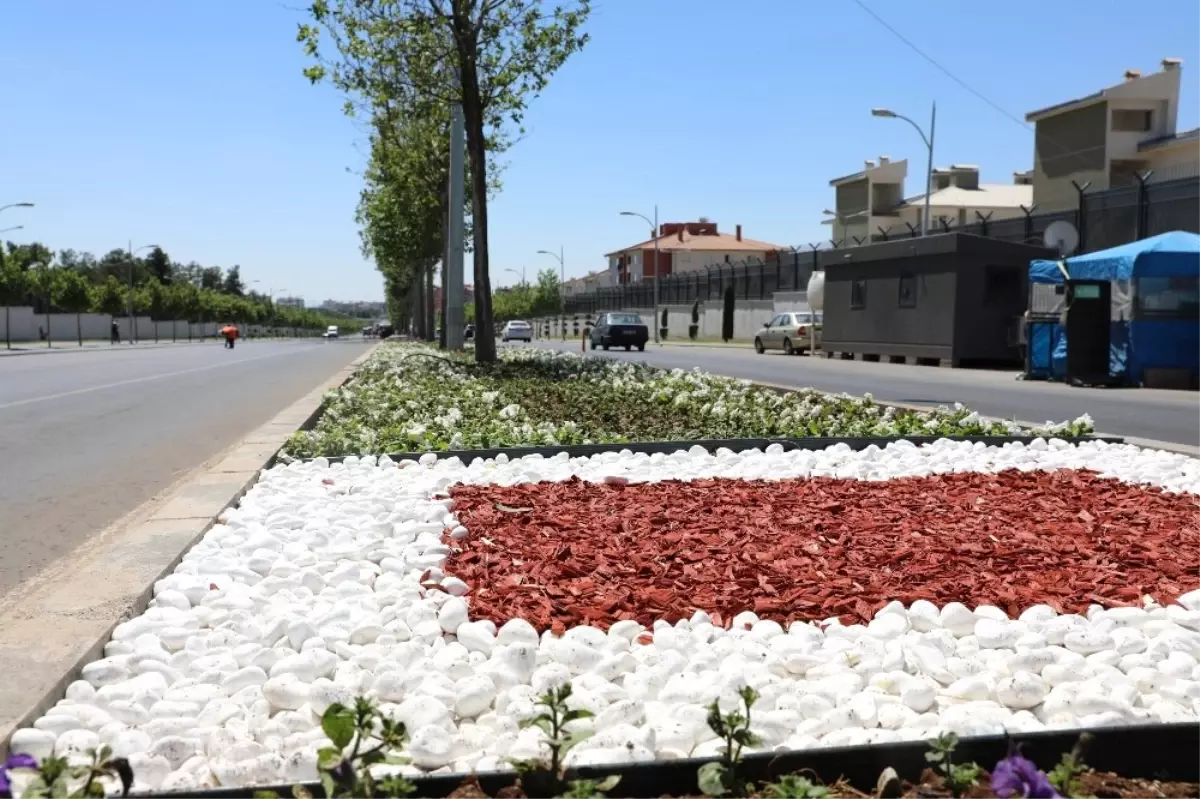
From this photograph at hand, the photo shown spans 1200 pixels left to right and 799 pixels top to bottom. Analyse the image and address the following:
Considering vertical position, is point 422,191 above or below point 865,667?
above

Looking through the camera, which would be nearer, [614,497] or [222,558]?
[222,558]

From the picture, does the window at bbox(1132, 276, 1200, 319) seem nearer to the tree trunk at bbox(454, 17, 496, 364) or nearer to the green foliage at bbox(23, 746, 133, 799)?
the tree trunk at bbox(454, 17, 496, 364)

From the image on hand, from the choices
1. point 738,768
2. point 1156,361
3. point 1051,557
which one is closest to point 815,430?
point 1051,557

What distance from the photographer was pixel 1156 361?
1964 centimetres

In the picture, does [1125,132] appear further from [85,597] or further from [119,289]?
[119,289]

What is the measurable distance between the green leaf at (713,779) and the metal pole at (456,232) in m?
21.9

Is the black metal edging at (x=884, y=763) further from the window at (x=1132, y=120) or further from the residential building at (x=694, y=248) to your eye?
the residential building at (x=694, y=248)

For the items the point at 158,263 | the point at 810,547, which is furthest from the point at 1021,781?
the point at 158,263

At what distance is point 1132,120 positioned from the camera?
167 feet

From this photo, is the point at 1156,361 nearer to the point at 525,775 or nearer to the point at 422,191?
the point at 525,775

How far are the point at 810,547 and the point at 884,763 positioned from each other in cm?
232

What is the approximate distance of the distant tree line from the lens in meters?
76.7

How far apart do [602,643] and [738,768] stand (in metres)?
1.03

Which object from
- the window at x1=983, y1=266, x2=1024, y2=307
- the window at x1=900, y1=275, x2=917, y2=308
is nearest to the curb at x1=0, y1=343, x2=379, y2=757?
the window at x1=983, y1=266, x2=1024, y2=307
